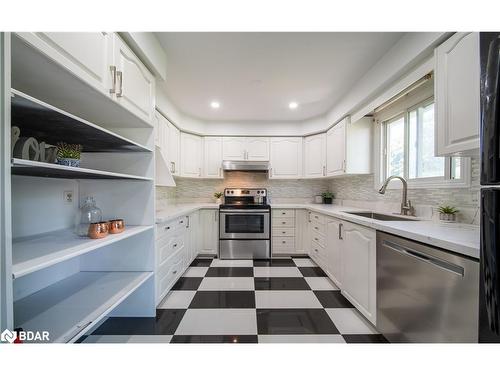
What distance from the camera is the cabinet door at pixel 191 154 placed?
11.0 ft

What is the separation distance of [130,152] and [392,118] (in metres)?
2.88

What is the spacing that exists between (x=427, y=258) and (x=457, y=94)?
0.94 m

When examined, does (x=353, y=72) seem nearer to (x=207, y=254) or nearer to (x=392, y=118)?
(x=392, y=118)

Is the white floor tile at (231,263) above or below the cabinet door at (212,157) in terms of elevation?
below

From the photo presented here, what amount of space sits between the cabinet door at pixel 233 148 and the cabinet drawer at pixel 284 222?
1266 mm

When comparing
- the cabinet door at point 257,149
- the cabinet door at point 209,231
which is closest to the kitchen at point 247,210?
the cabinet door at point 209,231

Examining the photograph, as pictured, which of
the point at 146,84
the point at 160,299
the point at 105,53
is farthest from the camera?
the point at 160,299

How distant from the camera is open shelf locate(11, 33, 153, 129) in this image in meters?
0.79

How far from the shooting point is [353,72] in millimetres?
2117

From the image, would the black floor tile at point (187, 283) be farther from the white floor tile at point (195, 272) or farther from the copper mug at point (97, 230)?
the copper mug at point (97, 230)

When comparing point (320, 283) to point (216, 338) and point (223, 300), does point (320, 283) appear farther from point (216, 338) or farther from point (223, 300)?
point (216, 338)

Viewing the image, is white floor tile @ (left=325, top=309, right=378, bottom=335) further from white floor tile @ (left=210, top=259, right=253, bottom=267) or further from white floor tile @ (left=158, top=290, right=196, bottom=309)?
white floor tile @ (left=210, top=259, right=253, bottom=267)

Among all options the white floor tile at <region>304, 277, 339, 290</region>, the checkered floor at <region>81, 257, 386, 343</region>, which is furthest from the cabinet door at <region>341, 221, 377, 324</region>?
the white floor tile at <region>304, 277, 339, 290</region>
